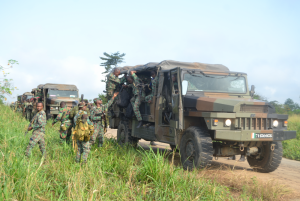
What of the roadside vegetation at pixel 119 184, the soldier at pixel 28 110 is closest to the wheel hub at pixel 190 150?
the roadside vegetation at pixel 119 184

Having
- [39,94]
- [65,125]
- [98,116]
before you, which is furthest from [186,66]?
[39,94]

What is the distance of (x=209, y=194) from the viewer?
13.8 ft

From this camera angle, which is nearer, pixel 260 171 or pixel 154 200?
pixel 154 200

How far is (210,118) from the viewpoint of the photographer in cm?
557

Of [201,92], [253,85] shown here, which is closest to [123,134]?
[201,92]

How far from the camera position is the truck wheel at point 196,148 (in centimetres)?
553

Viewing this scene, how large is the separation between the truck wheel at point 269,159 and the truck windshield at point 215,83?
143cm

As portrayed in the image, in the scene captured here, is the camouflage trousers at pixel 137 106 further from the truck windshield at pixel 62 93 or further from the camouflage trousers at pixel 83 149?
the truck windshield at pixel 62 93

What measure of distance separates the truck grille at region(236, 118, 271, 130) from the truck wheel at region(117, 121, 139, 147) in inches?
148

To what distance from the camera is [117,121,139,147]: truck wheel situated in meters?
8.68

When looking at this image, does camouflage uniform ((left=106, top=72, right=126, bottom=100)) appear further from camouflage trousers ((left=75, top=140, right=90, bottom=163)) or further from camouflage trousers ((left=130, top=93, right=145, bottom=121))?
camouflage trousers ((left=75, top=140, right=90, bottom=163))

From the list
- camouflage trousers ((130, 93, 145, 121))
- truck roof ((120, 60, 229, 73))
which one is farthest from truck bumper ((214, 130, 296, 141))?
camouflage trousers ((130, 93, 145, 121))

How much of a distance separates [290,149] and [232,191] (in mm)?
6292

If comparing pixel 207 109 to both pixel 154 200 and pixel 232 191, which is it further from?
pixel 154 200
